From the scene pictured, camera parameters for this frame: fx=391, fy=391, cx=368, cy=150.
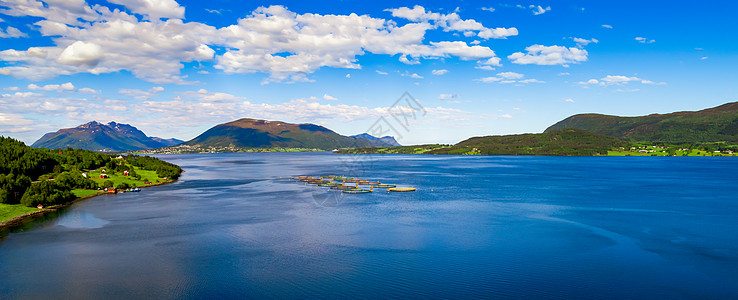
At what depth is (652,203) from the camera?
70875 millimetres

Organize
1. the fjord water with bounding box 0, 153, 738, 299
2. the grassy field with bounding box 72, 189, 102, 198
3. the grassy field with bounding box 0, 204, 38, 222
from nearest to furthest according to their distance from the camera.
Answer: the fjord water with bounding box 0, 153, 738, 299
the grassy field with bounding box 0, 204, 38, 222
the grassy field with bounding box 72, 189, 102, 198

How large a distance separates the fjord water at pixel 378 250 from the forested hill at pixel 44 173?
5.62 m

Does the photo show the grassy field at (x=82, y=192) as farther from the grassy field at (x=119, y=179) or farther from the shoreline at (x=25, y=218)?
the grassy field at (x=119, y=179)

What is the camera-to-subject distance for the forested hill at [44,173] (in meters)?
62.6

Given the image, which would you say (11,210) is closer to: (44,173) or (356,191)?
(44,173)

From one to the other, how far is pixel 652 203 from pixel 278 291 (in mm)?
71651

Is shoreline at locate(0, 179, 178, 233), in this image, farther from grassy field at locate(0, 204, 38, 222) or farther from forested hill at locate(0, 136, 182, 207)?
forested hill at locate(0, 136, 182, 207)

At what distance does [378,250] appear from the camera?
39625mm

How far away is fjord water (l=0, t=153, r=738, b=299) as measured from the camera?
29344 millimetres

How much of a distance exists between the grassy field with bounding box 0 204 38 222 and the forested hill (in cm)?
174

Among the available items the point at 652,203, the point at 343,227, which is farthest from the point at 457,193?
the point at 343,227

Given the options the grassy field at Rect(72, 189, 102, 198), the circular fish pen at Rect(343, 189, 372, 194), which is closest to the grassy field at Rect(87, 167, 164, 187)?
the grassy field at Rect(72, 189, 102, 198)

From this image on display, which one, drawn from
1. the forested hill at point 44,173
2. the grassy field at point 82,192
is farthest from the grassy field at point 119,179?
the grassy field at point 82,192

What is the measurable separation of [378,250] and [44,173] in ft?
306
